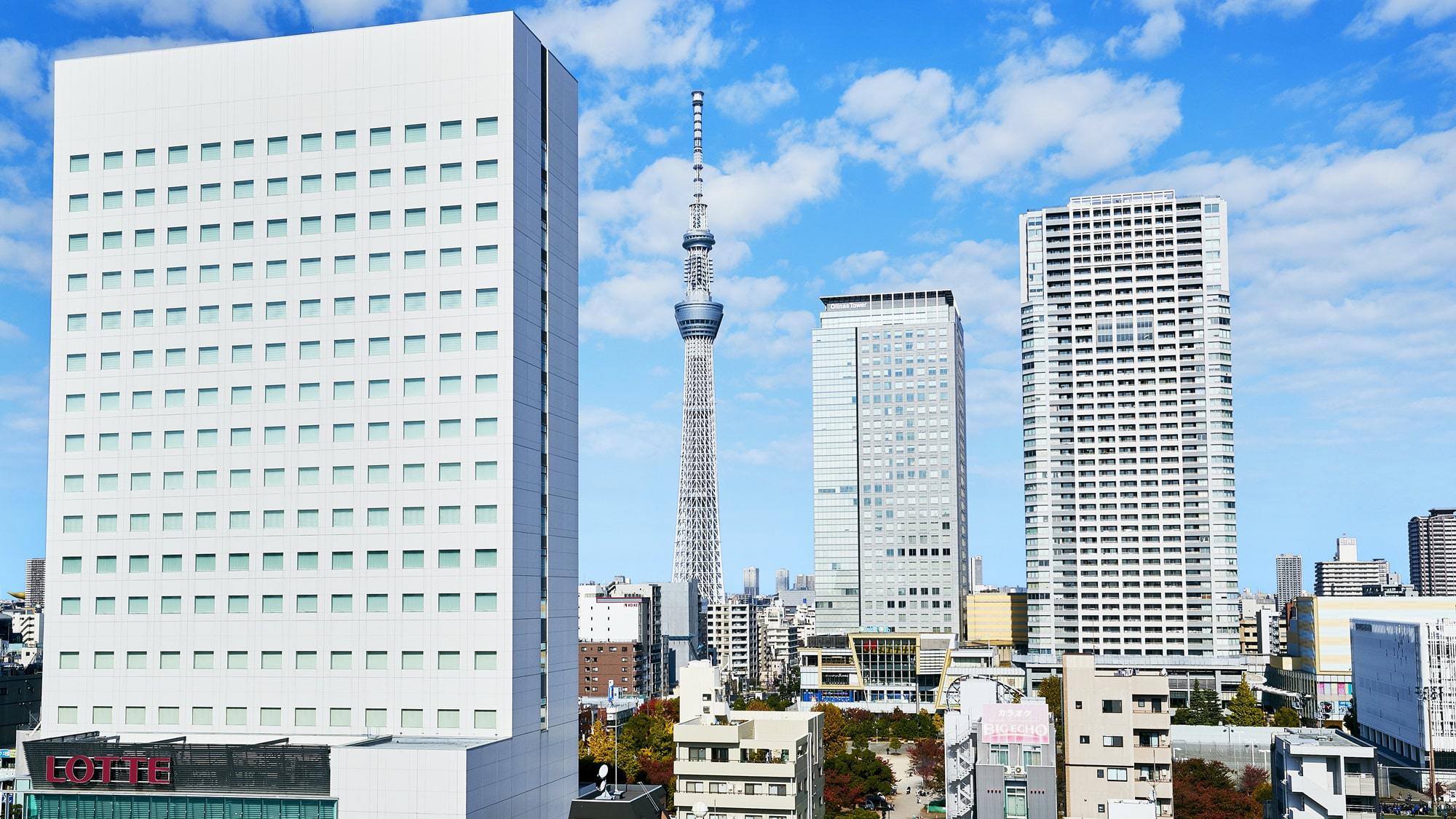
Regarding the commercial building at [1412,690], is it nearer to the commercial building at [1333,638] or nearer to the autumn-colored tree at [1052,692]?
the commercial building at [1333,638]

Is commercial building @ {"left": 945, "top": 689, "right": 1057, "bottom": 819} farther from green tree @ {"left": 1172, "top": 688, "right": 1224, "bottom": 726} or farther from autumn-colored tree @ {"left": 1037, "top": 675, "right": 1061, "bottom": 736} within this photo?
green tree @ {"left": 1172, "top": 688, "right": 1224, "bottom": 726}

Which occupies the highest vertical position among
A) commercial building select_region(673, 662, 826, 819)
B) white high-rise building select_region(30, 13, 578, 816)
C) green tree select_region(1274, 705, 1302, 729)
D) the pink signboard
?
white high-rise building select_region(30, 13, 578, 816)

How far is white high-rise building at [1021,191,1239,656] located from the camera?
175625 mm

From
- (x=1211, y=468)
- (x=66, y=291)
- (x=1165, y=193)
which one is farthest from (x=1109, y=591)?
(x=66, y=291)

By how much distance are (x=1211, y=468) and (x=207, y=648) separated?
144347 millimetres

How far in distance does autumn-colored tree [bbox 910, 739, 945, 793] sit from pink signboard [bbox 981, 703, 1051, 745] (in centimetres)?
3511

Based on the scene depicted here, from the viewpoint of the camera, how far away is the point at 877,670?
190 m

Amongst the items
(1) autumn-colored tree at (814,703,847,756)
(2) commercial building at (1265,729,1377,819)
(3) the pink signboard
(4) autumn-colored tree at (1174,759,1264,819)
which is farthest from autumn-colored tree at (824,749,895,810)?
(2) commercial building at (1265,729,1377,819)

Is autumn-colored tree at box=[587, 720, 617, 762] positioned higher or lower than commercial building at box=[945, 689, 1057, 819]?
lower

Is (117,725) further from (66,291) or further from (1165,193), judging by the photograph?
(1165,193)

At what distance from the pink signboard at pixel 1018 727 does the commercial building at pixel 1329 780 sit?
14345 mm

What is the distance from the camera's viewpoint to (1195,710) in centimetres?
15225

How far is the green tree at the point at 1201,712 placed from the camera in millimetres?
147375

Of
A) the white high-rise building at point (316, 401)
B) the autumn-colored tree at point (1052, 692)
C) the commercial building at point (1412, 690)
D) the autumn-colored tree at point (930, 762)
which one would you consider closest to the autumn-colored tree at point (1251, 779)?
the commercial building at point (1412, 690)
